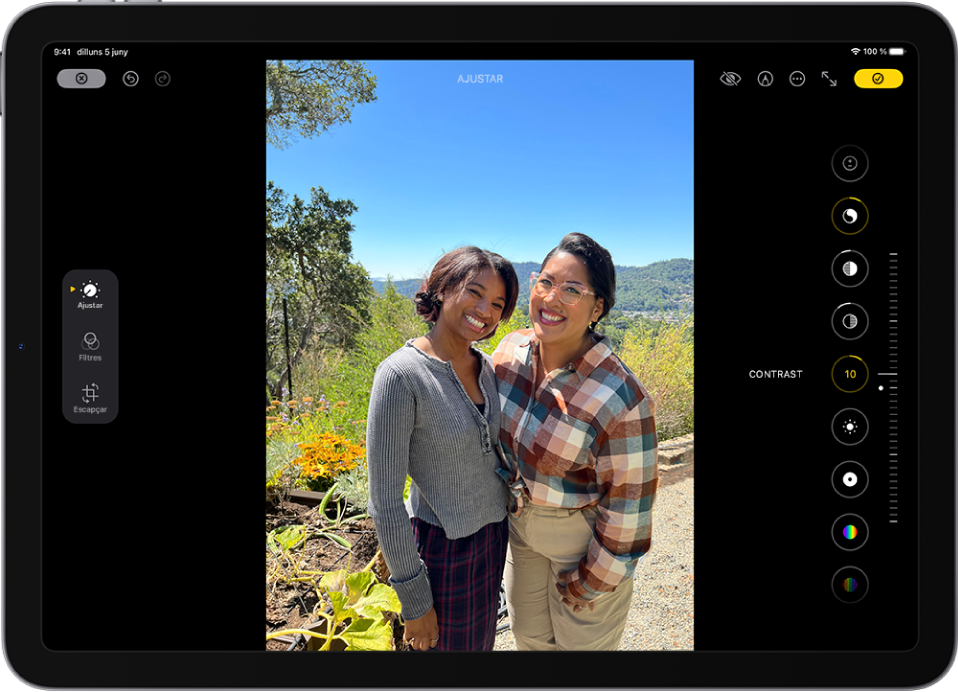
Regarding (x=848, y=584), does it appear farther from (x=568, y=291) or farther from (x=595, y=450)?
(x=568, y=291)

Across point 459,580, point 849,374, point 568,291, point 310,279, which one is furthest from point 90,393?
point 849,374

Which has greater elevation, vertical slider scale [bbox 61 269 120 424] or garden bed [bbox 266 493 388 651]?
vertical slider scale [bbox 61 269 120 424]

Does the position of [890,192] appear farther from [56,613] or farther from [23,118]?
[56,613]

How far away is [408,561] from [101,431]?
863 mm

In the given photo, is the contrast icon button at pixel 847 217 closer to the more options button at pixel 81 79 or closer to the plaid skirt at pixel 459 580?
the plaid skirt at pixel 459 580

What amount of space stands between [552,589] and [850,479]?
1043mm

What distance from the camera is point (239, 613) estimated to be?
0.98m

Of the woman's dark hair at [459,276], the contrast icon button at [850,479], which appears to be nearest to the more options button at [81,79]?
the woman's dark hair at [459,276]

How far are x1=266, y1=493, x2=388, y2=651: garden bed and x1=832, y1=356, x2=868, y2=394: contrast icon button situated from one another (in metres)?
1.59

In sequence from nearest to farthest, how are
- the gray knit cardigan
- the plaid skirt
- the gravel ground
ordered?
1. the gravel ground
2. the gray knit cardigan
3. the plaid skirt

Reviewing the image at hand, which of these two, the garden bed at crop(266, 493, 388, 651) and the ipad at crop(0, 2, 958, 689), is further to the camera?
the garden bed at crop(266, 493, 388, 651)

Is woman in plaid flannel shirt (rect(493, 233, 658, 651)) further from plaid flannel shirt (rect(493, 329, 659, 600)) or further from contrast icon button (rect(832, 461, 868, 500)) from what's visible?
contrast icon button (rect(832, 461, 868, 500))

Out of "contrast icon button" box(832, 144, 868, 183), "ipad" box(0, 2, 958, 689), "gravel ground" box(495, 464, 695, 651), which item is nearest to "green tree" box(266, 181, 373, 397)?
"ipad" box(0, 2, 958, 689)

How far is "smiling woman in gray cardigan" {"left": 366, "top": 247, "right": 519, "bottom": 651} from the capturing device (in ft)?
4.10
